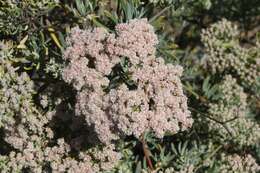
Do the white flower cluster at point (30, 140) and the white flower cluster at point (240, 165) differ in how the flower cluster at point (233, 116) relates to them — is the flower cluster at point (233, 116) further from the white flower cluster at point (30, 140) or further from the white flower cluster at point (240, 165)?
the white flower cluster at point (30, 140)

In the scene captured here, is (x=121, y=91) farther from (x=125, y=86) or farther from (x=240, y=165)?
(x=240, y=165)

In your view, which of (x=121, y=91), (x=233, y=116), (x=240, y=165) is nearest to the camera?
(x=121, y=91)

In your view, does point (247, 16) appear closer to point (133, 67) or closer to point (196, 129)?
point (196, 129)

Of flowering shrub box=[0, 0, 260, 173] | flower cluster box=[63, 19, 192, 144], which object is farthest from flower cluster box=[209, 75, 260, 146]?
flower cluster box=[63, 19, 192, 144]

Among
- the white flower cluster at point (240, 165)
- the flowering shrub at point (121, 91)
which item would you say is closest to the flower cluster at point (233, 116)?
the flowering shrub at point (121, 91)

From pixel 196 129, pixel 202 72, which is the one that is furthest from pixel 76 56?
pixel 202 72

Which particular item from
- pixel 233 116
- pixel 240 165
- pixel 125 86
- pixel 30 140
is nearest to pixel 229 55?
pixel 233 116
